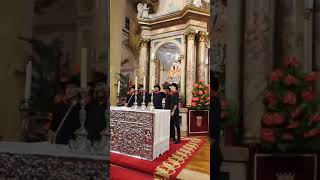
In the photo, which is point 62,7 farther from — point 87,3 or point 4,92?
point 4,92

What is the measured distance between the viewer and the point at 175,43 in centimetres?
900

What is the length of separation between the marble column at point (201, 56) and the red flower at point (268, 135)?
20.6ft

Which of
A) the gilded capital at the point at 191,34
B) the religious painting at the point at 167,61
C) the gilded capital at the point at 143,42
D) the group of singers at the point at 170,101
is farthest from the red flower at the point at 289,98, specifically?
the gilded capital at the point at 143,42

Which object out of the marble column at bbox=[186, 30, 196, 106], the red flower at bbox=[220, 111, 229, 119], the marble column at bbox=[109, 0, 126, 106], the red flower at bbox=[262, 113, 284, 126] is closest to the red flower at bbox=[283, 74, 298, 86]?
the red flower at bbox=[262, 113, 284, 126]

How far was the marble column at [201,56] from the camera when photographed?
854 centimetres

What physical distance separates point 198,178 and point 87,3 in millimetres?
2767

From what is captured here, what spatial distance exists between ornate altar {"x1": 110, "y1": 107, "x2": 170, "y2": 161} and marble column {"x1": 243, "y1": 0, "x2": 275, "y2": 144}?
271cm

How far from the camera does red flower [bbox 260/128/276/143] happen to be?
7.45 ft

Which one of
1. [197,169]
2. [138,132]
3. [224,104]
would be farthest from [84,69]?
[197,169]

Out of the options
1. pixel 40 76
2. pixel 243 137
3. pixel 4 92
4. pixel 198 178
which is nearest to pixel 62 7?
pixel 40 76

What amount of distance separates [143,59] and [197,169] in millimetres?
4883

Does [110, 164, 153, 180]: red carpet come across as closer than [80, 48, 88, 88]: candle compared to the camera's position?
No

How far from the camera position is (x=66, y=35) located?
261 centimetres

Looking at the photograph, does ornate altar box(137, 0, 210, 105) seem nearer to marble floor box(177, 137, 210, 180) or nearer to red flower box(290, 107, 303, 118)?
marble floor box(177, 137, 210, 180)
